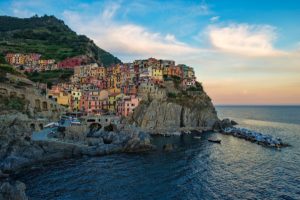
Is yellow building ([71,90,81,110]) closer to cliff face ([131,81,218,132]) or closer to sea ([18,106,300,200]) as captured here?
cliff face ([131,81,218,132])

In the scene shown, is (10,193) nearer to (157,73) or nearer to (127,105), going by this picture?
(127,105)

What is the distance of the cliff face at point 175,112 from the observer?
299 ft

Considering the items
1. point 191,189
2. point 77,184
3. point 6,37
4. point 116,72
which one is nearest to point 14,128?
point 77,184

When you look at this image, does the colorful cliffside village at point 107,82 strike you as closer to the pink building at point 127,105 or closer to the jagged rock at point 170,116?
the pink building at point 127,105

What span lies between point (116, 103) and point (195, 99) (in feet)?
95.7

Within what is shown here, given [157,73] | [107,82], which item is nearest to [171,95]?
[157,73]

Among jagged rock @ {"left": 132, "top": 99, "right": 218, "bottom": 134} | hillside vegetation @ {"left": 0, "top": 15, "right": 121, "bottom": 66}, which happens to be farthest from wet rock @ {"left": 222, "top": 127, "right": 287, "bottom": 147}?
hillside vegetation @ {"left": 0, "top": 15, "right": 121, "bottom": 66}

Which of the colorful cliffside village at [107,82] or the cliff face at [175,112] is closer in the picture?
the cliff face at [175,112]

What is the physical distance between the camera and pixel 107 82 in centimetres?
11081

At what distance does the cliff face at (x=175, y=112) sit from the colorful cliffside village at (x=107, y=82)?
12.8 ft

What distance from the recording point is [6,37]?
171750mm

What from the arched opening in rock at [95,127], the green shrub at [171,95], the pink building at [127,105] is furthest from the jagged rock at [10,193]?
the green shrub at [171,95]

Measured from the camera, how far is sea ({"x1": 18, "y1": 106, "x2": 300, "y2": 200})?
3931 centimetres

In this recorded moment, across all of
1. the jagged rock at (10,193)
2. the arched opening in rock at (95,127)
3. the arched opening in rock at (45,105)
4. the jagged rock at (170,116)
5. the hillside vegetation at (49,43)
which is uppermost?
the hillside vegetation at (49,43)
